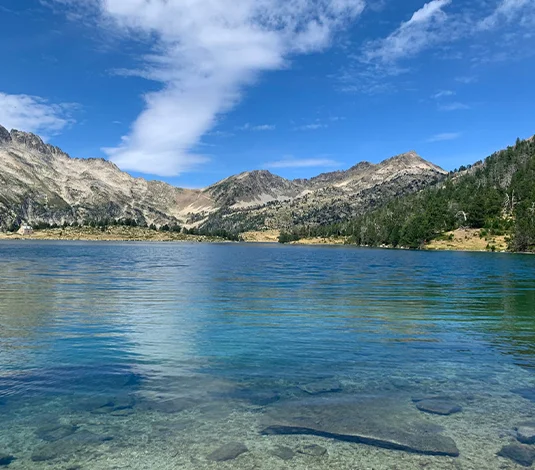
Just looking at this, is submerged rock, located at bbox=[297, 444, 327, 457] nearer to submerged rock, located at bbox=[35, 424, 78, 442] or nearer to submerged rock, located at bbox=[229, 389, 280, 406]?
submerged rock, located at bbox=[229, 389, 280, 406]

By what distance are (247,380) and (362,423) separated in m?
6.89

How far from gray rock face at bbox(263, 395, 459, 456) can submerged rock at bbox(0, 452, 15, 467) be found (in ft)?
27.1

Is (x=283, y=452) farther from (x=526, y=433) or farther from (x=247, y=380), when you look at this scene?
(x=526, y=433)

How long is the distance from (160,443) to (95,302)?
3680 cm

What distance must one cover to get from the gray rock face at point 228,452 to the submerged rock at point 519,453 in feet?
28.0

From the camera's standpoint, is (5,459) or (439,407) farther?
(439,407)

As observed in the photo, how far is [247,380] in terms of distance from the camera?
21.7 metres

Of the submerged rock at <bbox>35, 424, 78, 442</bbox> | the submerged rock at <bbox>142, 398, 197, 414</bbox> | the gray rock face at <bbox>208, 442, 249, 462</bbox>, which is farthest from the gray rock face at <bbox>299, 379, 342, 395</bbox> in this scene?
the submerged rock at <bbox>35, 424, 78, 442</bbox>

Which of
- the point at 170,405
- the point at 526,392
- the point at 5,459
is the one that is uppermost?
the point at 526,392

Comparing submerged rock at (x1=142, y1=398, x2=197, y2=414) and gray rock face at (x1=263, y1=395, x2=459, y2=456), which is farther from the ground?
gray rock face at (x1=263, y1=395, x2=459, y2=456)

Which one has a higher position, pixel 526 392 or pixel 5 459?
pixel 526 392

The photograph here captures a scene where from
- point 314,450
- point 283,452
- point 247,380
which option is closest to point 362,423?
point 314,450

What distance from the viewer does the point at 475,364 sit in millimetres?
25062

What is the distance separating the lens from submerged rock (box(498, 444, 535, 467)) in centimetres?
1387
